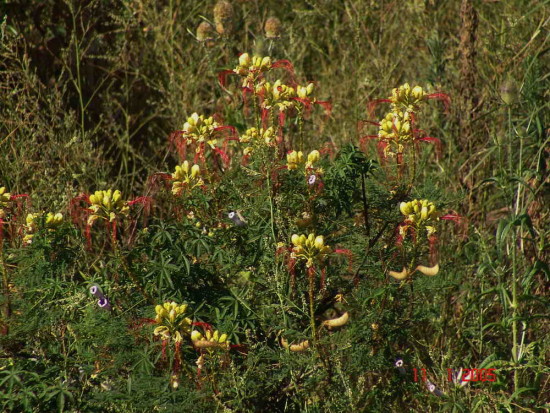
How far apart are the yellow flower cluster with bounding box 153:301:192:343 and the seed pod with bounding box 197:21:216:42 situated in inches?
80.7

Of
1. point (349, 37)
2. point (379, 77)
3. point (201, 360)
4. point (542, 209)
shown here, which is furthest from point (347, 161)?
point (349, 37)

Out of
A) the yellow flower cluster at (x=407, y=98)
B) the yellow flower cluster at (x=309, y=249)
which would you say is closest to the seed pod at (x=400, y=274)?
the yellow flower cluster at (x=309, y=249)

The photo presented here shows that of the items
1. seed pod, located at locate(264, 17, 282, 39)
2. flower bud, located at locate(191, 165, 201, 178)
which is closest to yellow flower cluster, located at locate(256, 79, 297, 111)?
flower bud, located at locate(191, 165, 201, 178)

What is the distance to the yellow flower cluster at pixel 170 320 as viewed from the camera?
2102 millimetres

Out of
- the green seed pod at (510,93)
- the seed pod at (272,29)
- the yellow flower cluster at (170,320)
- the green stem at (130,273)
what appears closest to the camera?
the yellow flower cluster at (170,320)

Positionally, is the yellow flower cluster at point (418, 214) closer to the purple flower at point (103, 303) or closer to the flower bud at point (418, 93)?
the flower bud at point (418, 93)

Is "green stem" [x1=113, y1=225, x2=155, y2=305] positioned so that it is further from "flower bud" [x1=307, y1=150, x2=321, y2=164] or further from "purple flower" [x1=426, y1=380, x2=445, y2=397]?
"purple flower" [x1=426, y1=380, x2=445, y2=397]

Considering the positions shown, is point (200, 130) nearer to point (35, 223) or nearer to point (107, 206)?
point (107, 206)

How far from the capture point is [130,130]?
426 cm

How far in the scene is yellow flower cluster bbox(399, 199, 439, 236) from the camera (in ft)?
Result: 7.38

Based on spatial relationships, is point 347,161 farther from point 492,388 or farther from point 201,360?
point 492,388

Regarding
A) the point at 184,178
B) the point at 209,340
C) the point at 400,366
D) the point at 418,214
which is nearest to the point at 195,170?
the point at 184,178

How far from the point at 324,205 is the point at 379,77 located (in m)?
1.78
